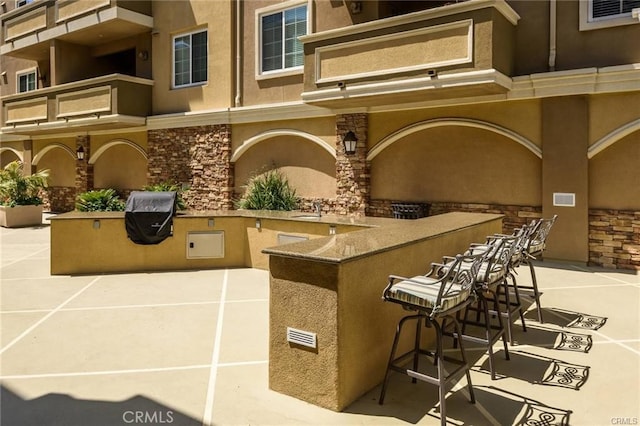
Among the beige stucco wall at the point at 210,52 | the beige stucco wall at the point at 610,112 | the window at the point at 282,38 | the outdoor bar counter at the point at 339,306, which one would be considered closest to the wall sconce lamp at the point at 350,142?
the window at the point at 282,38

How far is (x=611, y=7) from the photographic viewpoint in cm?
999

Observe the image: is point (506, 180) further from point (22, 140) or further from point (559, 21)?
point (22, 140)

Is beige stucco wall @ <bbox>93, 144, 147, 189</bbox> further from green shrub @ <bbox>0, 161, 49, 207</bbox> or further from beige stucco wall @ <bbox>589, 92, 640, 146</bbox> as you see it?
beige stucco wall @ <bbox>589, 92, 640, 146</bbox>

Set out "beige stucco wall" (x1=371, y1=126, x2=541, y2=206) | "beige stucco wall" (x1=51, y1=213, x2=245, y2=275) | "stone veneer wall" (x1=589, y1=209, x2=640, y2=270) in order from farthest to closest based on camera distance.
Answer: "beige stucco wall" (x1=371, y1=126, x2=541, y2=206), "stone veneer wall" (x1=589, y1=209, x2=640, y2=270), "beige stucco wall" (x1=51, y1=213, x2=245, y2=275)

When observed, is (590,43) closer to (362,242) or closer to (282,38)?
(282,38)

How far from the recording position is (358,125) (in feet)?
42.6

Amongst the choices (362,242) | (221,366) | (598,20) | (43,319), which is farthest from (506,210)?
(43,319)

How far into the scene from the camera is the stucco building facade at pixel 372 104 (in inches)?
392

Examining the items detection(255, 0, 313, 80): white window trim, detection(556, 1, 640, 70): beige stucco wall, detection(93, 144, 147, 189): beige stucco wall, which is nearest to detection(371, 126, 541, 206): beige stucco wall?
detection(556, 1, 640, 70): beige stucco wall

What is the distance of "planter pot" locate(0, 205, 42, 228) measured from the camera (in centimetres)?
1695

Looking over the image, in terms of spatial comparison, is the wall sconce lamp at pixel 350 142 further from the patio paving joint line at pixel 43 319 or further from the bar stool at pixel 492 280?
the bar stool at pixel 492 280

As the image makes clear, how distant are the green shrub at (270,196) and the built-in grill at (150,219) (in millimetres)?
4304

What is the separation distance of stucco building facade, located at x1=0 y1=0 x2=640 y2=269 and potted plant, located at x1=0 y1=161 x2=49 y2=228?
8.73ft

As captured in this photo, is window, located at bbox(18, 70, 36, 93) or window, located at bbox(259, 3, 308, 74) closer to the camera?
window, located at bbox(259, 3, 308, 74)
